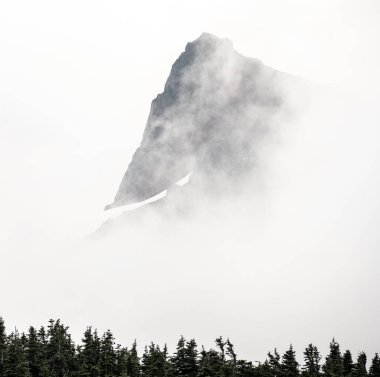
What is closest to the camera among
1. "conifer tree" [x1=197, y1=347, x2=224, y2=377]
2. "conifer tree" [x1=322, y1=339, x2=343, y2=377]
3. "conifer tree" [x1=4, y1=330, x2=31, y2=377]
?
"conifer tree" [x1=4, y1=330, x2=31, y2=377]

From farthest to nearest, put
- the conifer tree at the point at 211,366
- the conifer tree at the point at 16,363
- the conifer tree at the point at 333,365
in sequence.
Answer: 1. the conifer tree at the point at 333,365
2. the conifer tree at the point at 211,366
3. the conifer tree at the point at 16,363

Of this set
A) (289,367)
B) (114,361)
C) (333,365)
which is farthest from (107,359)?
(333,365)

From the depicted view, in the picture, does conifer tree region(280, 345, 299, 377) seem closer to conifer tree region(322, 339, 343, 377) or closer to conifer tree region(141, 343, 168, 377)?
conifer tree region(322, 339, 343, 377)

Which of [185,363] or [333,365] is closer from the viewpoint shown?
[185,363]

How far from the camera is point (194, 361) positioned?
3789 inches

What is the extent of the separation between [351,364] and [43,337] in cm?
5497

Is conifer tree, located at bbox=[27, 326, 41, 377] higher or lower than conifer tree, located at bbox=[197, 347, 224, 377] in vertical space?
higher

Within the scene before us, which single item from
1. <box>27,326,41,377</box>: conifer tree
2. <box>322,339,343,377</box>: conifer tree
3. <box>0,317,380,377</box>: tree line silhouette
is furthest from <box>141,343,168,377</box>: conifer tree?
<box>322,339,343,377</box>: conifer tree

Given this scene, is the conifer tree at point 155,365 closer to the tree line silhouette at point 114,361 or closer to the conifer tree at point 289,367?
the tree line silhouette at point 114,361

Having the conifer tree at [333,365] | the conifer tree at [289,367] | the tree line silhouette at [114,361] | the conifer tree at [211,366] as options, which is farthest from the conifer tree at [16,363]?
the conifer tree at [333,365]

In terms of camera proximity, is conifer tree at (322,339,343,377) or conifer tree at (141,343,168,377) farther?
conifer tree at (322,339,343,377)

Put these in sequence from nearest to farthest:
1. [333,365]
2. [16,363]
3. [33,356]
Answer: [16,363] < [33,356] < [333,365]

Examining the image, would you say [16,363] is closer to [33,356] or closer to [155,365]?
[33,356]

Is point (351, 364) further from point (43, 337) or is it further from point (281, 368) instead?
point (43, 337)
